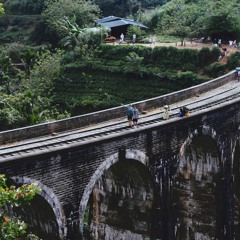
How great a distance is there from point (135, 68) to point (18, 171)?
32.0 meters

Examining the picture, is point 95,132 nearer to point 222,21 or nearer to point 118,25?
point 222,21

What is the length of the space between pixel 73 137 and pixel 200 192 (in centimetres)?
803

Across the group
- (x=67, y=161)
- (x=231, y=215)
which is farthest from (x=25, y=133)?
(x=231, y=215)

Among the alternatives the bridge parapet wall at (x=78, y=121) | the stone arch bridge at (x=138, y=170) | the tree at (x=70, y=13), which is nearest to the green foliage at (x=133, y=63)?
the tree at (x=70, y=13)

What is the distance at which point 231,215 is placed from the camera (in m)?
24.8

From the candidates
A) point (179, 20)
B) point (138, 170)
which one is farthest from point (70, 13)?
point (138, 170)

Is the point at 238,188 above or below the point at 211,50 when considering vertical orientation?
below

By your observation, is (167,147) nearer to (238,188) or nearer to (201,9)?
(238,188)

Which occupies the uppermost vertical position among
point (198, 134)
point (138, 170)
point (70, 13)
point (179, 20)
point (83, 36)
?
point (70, 13)

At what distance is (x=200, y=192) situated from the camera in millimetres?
23906

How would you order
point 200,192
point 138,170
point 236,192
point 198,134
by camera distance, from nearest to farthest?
point 138,170, point 198,134, point 200,192, point 236,192

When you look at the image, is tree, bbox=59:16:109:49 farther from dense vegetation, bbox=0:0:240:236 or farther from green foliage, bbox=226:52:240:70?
green foliage, bbox=226:52:240:70

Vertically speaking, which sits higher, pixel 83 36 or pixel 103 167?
pixel 83 36

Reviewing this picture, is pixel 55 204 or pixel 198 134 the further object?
pixel 198 134
